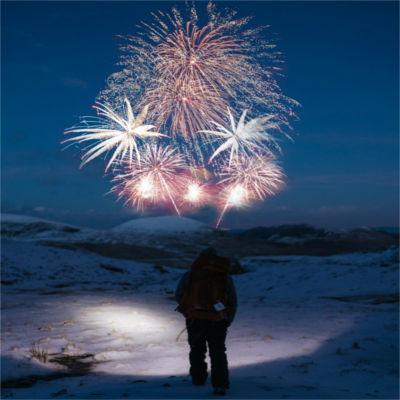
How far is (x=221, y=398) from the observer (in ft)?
13.6

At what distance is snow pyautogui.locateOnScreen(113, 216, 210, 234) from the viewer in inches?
3433

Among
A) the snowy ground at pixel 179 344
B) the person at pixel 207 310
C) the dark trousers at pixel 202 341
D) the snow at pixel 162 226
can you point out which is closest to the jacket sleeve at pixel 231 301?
the person at pixel 207 310

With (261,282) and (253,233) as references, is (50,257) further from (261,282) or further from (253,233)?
(253,233)

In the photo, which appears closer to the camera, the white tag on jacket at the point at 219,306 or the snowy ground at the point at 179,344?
the white tag on jacket at the point at 219,306

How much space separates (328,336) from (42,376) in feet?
19.5

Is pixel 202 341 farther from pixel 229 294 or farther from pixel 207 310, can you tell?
pixel 229 294

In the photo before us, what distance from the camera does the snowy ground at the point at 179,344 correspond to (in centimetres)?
486

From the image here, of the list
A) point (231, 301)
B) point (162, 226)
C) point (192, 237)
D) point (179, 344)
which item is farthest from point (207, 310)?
point (162, 226)

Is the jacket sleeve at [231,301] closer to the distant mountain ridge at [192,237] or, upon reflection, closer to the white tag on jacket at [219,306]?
the white tag on jacket at [219,306]

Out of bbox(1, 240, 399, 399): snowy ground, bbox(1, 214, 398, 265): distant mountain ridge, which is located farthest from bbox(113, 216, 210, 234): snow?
bbox(1, 240, 399, 399): snowy ground

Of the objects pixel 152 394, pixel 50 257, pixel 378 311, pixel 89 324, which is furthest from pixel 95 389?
pixel 50 257

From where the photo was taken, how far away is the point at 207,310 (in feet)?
15.3

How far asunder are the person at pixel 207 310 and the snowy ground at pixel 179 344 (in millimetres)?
396

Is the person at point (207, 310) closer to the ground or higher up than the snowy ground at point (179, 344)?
higher up
